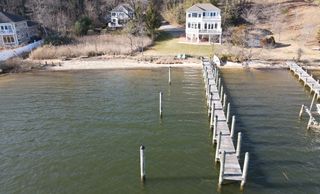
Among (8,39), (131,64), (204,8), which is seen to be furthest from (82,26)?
(204,8)

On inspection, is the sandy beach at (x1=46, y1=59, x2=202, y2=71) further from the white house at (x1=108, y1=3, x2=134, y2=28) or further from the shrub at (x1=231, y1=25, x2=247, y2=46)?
the white house at (x1=108, y1=3, x2=134, y2=28)

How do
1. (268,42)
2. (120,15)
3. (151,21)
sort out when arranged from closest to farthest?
(268,42) → (151,21) → (120,15)

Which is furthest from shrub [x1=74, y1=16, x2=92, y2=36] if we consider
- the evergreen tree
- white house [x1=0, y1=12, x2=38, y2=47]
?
the evergreen tree

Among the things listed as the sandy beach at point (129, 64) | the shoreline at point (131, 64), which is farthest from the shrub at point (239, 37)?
the sandy beach at point (129, 64)

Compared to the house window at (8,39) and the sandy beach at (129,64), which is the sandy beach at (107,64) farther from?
the house window at (8,39)

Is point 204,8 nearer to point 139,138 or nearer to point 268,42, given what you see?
point 268,42
